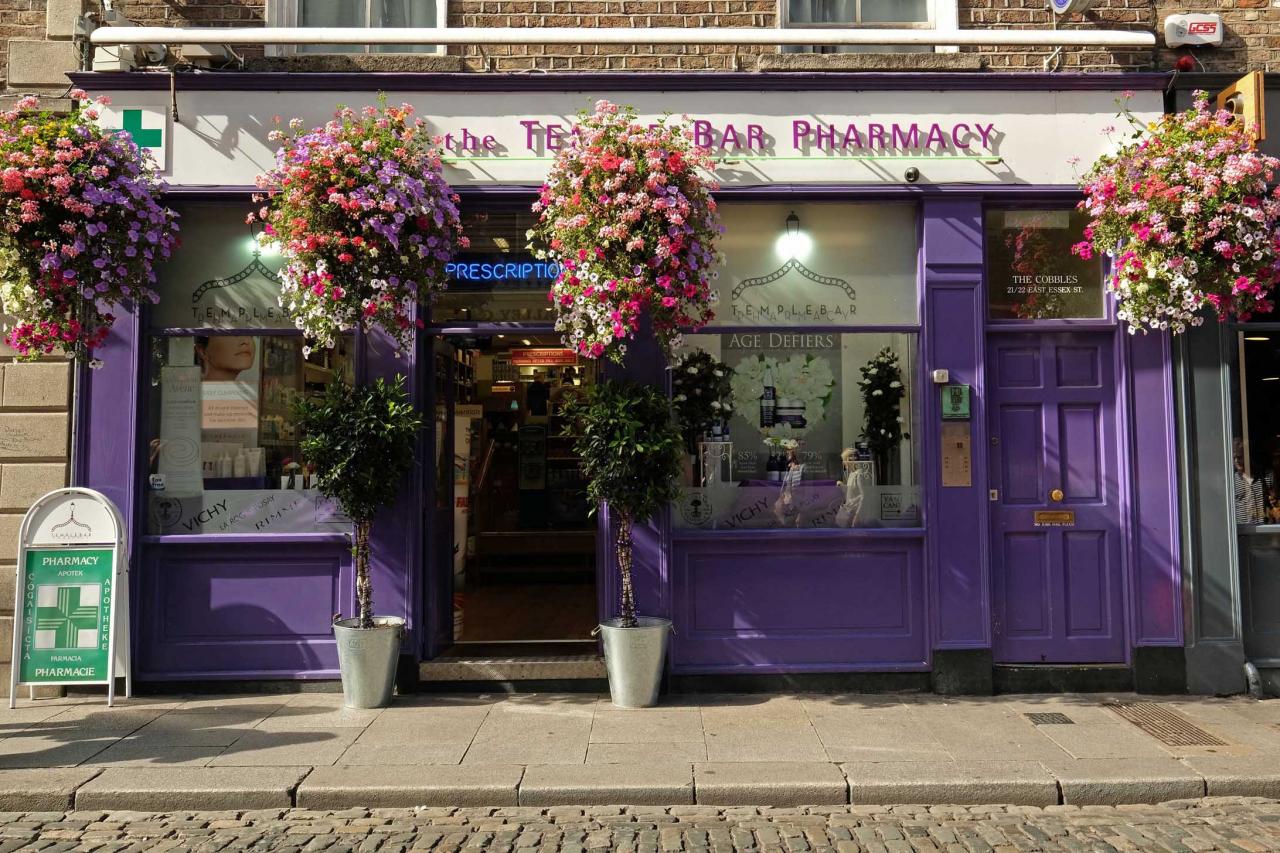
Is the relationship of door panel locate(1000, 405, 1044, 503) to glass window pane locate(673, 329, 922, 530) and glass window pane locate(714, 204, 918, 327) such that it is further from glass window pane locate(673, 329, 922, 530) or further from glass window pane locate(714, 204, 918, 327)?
glass window pane locate(714, 204, 918, 327)

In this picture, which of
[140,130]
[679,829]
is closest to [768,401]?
[679,829]

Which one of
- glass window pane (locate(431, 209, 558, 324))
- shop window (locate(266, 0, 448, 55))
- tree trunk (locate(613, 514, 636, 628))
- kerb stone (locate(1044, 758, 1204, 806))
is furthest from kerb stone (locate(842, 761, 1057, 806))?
shop window (locate(266, 0, 448, 55))

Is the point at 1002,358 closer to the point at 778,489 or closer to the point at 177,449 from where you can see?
the point at 778,489

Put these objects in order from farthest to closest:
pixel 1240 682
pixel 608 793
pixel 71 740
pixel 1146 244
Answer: pixel 1240 682
pixel 1146 244
pixel 71 740
pixel 608 793

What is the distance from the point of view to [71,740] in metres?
6.04

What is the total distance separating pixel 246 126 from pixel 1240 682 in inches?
330

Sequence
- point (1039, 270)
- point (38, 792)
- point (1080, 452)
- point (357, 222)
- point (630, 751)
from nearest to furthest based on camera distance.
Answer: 1. point (38, 792)
2. point (630, 751)
3. point (357, 222)
4. point (1080, 452)
5. point (1039, 270)

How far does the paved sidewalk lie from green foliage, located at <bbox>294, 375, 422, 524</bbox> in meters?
1.51

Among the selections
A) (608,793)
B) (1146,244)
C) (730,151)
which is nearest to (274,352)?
(730,151)

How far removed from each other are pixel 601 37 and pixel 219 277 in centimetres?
342

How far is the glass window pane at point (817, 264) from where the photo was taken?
295 inches

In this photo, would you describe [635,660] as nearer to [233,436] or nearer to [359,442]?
Answer: [359,442]

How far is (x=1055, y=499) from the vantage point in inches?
288

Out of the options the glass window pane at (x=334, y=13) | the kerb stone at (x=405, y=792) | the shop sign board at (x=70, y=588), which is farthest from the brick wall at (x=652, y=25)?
the kerb stone at (x=405, y=792)
